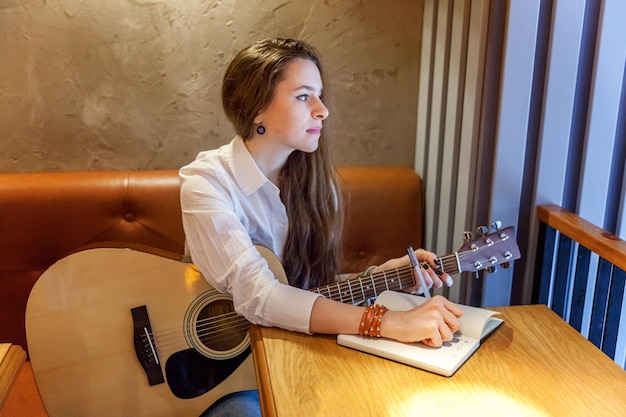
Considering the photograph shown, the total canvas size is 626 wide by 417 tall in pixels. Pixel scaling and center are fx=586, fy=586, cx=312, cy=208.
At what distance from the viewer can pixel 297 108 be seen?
1354mm

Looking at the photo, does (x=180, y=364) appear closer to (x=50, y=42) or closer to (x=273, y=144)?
(x=273, y=144)

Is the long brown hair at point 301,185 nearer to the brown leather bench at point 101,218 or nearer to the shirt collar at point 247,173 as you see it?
the shirt collar at point 247,173

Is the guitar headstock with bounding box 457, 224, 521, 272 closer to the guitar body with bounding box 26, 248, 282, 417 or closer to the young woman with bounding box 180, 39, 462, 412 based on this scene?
the young woman with bounding box 180, 39, 462, 412

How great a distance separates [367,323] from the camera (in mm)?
1097

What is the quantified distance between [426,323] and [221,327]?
52 centimetres

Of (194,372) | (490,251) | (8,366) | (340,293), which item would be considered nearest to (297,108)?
(340,293)

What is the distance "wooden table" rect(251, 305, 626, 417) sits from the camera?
0.91 m

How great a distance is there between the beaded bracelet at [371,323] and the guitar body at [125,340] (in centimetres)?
37

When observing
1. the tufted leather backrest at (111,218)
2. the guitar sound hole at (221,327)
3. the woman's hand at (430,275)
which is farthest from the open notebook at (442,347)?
the tufted leather backrest at (111,218)

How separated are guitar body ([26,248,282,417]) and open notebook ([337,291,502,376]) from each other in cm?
39

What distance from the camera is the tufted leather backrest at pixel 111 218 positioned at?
5.75 ft

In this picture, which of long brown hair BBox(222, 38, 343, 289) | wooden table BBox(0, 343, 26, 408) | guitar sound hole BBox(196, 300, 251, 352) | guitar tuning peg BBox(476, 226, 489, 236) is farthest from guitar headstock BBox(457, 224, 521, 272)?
wooden table BBox(0, 343, 26, 408)

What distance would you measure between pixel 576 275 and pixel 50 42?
1.64m

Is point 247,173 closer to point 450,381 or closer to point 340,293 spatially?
point 340,293
